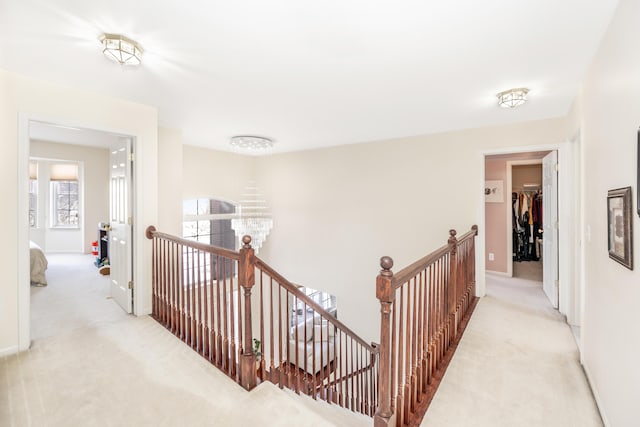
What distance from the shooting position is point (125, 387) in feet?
6.47

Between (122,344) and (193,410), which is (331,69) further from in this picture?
(122,344)

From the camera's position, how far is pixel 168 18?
1.67 meters

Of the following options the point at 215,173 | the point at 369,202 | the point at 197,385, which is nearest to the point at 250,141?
the point at 215,173

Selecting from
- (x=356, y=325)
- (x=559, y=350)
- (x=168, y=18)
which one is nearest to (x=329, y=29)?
Answer: (x=168, y=18)

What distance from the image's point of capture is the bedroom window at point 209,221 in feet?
18.4

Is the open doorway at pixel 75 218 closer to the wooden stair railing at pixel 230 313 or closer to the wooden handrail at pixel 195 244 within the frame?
the wooden handrail at pixel 195 244

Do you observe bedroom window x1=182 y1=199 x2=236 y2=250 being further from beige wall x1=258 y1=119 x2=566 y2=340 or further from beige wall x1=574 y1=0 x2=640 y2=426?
beige wall x1=574 y1=0 x2=640 y2=426

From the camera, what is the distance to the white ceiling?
1.60 meters

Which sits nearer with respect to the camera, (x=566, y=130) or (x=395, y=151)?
(x=566, y=130)

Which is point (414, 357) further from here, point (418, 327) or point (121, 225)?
point (121, 225)

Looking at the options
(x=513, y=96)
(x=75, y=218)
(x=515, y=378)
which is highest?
(x=513, y=96)

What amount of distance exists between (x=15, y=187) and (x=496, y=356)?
426cm

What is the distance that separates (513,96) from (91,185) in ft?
23.4

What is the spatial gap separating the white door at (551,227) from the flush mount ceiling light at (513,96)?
1.29 metres
